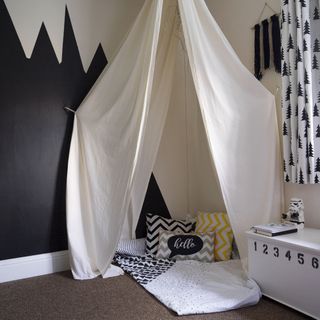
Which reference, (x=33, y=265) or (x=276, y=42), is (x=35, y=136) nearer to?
(x=33, y=265)

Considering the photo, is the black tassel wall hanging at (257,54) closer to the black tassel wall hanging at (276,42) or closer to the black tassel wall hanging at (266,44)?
the black tassel wall hanging at (266,44)

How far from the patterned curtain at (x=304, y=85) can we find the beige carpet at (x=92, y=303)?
0.91m

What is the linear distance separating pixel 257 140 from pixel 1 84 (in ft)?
6.77

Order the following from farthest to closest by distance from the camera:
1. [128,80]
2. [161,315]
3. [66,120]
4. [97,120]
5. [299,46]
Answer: [66,120] < [97,120] < [128,80] < [299,46] < [161,315]

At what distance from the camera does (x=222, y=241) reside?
2.74 metres

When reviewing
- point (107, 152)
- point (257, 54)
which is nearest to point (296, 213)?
point (257, 54)

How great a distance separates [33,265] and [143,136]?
1422mm

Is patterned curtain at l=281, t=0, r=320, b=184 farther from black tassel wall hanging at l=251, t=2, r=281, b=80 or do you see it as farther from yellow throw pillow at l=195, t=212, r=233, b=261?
yellow throw pillow at l=195, t=212, r=233, b=261

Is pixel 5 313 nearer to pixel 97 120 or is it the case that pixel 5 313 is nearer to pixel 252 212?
pixel 97 120

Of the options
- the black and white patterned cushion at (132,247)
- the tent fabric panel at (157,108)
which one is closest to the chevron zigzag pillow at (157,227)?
the black and white patterned cushion at (132,247)

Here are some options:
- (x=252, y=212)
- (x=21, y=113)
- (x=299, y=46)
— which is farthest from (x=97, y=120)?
(x=299, y=46)

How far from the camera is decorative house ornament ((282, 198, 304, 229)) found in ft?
7.09

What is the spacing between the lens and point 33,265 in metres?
2.68

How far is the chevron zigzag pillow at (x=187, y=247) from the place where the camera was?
8.89ft
